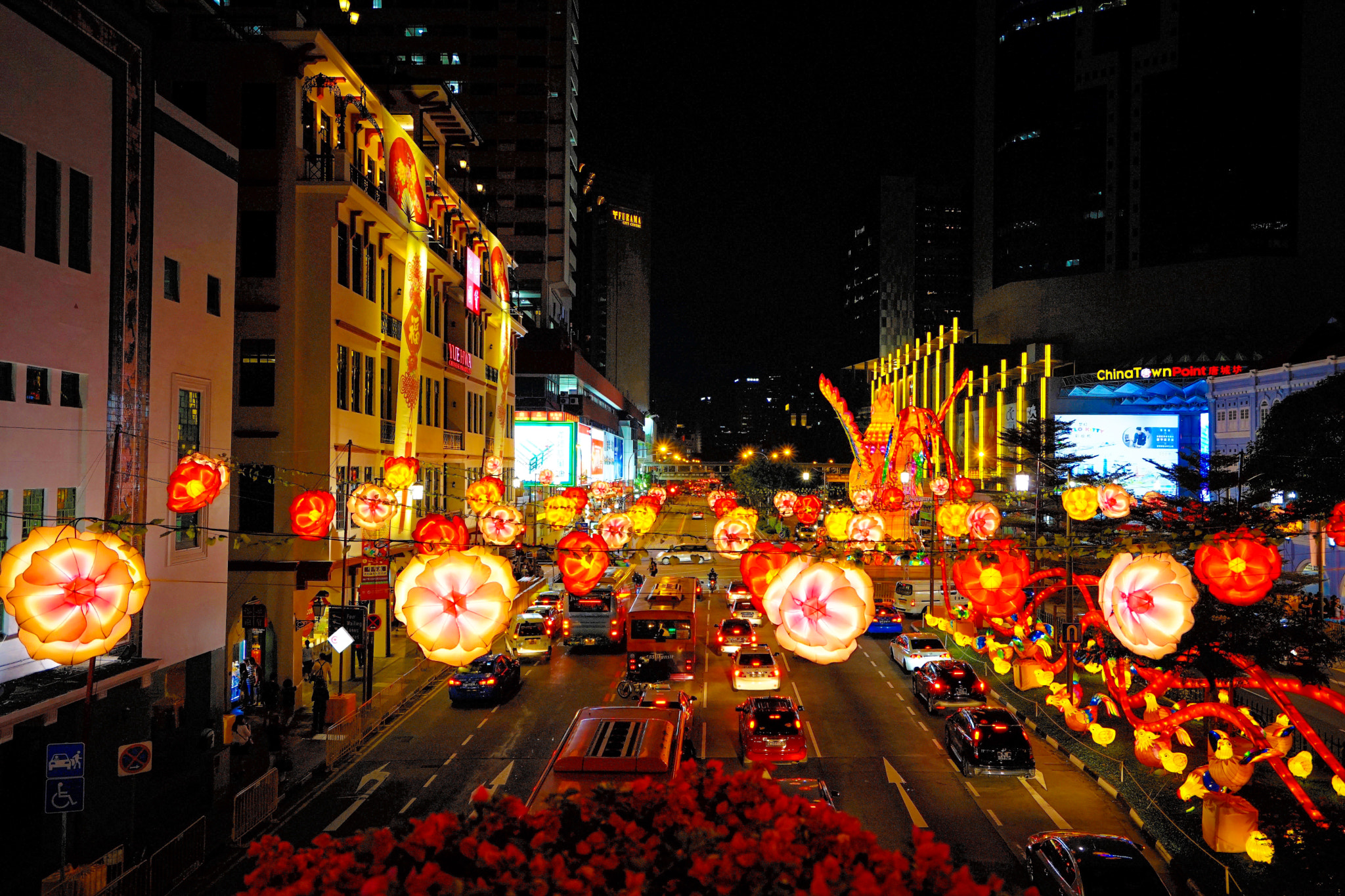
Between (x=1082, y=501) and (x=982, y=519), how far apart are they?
134 inches

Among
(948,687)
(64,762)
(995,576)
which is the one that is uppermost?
(995,576)

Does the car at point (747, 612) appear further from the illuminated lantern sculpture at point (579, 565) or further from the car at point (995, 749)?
the illuminated lantern sculpture at point (579, 565)

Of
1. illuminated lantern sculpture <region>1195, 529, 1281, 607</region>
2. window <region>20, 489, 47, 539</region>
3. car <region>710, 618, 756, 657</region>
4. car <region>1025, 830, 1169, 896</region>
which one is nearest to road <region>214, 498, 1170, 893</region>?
car <region>1025, 830, 1169, 896</region>

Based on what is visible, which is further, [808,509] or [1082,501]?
[808,509]

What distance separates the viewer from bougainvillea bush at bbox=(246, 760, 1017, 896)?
15.6 feet

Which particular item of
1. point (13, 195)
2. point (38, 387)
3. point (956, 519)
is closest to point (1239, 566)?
point (956, 519)

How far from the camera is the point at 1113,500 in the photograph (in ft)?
68.1

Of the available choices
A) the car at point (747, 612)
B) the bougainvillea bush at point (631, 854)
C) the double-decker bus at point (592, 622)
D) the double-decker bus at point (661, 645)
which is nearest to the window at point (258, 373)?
the double-decker bus at point (661, 645)

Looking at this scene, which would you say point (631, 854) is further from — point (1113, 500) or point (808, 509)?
point (808, 509)

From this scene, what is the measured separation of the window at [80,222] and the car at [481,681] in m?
12.7

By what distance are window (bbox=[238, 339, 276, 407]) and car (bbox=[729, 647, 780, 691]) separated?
14.9 metres

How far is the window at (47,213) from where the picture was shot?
12.8 metres

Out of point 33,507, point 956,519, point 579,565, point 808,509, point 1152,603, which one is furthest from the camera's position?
point 808,509

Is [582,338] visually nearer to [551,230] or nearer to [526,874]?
[551,230]
